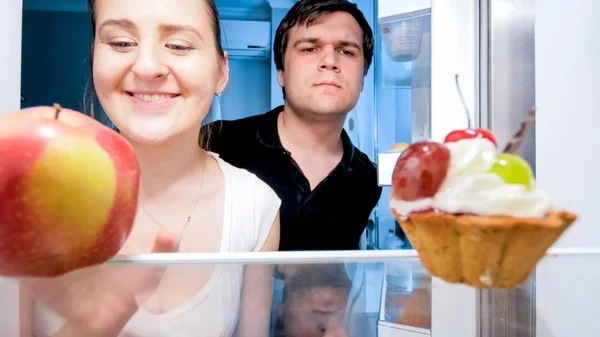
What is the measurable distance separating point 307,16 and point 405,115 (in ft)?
1.13

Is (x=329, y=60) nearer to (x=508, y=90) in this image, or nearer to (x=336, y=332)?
(x=508, y=90)

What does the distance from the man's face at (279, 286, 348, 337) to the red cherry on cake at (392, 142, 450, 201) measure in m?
0.52

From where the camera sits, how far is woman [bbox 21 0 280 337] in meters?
0.73

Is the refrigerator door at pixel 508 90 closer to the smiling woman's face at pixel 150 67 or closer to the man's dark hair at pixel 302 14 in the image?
the man's dark hair at pixel 302 14

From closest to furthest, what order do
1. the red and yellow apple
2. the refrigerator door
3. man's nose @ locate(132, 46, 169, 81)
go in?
the red and yellow apple, man's nose @ locate(132, 46, 169, 81), the refrigerator door

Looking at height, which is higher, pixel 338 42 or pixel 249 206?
pixel 338 42

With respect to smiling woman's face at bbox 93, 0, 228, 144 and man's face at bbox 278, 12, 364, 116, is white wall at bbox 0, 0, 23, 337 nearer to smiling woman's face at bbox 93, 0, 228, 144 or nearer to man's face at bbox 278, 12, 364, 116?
smiling woman's face at bbox 93, 0, 228, 144

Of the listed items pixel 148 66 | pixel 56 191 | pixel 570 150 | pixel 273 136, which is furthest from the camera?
pixel 273 136

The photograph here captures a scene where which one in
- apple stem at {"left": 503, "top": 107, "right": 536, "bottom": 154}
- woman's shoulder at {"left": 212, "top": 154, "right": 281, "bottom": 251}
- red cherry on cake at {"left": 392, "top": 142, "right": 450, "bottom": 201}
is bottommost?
woman's shoulder at {"left": 212, "top": 154, "right": 281, "bottom": 251}

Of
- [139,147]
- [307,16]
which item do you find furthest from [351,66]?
[139,147]

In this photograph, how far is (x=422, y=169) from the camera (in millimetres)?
408

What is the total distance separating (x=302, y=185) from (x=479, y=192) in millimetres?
526

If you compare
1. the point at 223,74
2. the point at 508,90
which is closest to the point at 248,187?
the point at 223,74

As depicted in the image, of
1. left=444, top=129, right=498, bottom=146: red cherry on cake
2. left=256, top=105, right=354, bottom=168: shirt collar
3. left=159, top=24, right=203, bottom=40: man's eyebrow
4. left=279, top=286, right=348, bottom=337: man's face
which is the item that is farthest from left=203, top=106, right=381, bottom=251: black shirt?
left=444, top=129, right=498, bottom=146: red cherry on cake
